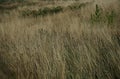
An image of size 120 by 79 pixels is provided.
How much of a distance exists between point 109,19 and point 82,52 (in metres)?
2.49

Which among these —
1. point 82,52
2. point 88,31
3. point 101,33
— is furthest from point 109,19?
point 82,52

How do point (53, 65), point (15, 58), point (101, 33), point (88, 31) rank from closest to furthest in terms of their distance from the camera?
point (53, 65) → point (15, 58) → point (101, 33) → point (88, 31)

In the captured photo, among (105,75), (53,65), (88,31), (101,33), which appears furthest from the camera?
(88,31)

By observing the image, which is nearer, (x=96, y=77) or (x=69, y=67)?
(x=96, y=77)

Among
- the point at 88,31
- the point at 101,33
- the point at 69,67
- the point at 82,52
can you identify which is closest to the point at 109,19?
the point at 88,31

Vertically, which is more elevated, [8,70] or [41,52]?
[41,52]

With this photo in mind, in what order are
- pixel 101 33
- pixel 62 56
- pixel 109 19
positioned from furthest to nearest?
pixel 109 19, pixel 101 33, pixel 62 56

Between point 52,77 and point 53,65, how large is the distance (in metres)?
0.23

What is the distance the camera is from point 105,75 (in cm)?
277

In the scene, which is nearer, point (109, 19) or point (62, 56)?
point (62, 56)

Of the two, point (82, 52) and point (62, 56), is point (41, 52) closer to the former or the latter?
point (62, 56)

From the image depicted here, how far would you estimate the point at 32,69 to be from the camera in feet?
9.97

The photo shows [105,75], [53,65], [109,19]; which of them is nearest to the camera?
[105,75]

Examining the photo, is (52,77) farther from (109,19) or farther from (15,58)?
(109,19)
